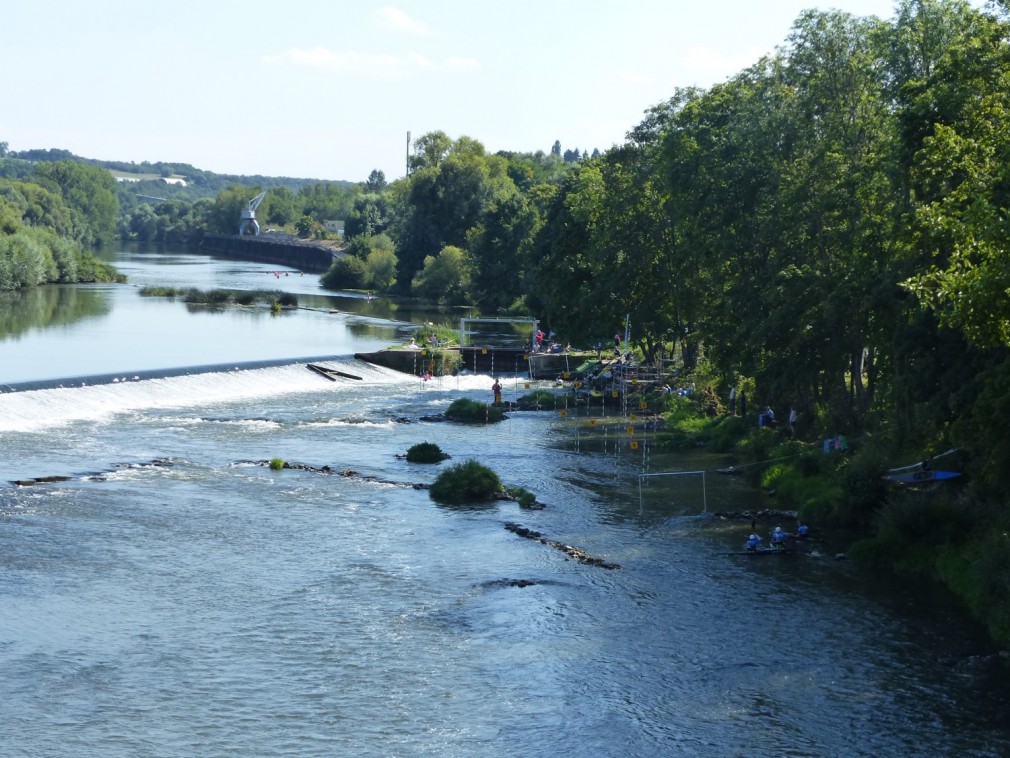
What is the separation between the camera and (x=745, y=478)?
4609 centimetres

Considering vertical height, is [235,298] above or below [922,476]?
above

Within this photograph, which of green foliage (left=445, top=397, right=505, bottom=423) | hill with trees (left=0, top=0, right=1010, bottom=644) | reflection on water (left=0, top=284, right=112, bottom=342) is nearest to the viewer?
hill with trees (left=0, top=0, right=1010, bottom=644)

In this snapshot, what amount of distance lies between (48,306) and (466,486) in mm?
77893

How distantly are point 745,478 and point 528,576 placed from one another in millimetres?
15504

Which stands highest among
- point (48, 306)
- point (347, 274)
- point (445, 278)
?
point (347, 274)

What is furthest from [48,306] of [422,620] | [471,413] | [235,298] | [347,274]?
[422,620]

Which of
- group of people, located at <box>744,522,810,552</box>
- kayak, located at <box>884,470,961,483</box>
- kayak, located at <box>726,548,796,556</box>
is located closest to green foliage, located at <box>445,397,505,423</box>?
group of people, located at <box>744,522,810,552</box>

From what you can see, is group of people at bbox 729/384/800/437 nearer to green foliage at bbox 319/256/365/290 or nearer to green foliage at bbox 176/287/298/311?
green foliage at bbox 176/287/298/311

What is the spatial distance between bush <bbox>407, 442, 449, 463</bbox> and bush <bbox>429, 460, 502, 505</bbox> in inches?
192

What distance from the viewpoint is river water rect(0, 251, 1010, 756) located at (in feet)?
76.8

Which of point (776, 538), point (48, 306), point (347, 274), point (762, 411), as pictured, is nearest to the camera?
point (776, 538)

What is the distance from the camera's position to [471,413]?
6112 centimetres

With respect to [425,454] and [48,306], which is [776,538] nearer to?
[425,454]

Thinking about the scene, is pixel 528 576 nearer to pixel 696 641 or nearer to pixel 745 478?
pixel 696 641
